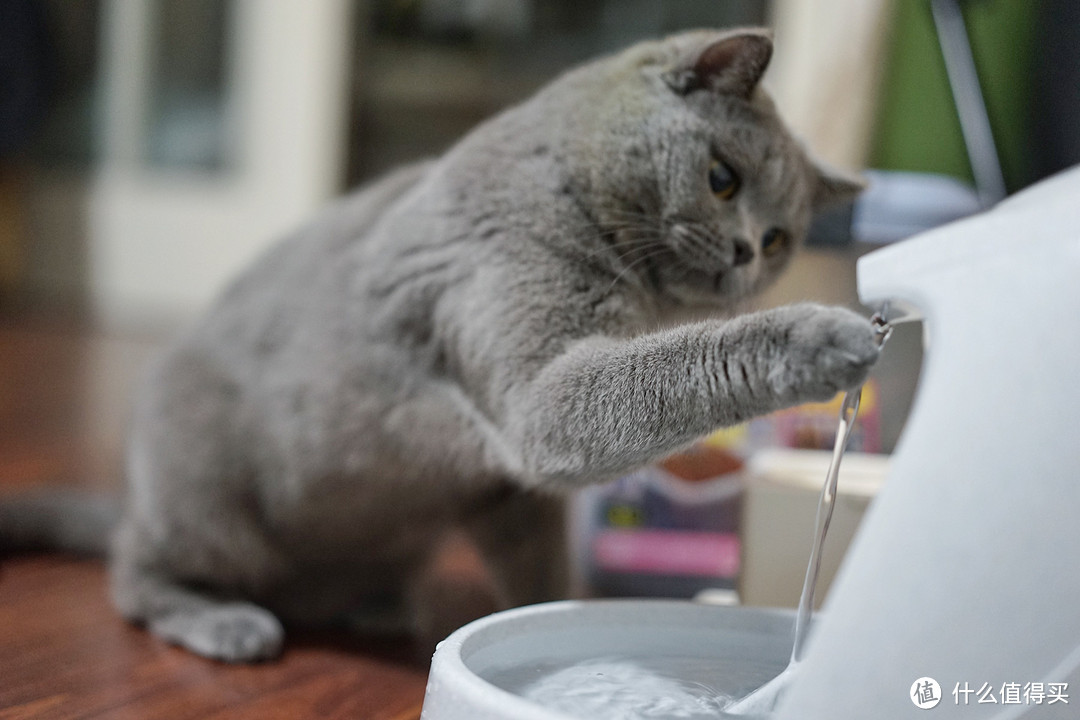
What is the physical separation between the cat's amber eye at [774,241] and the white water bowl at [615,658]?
1.45ft

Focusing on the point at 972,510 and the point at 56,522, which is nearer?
the point at 972,510

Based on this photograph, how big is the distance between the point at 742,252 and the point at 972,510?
52cm

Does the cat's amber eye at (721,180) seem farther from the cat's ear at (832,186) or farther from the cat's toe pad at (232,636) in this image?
the cat's toe pad at (232,636)

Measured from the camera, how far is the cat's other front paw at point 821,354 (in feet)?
2.29

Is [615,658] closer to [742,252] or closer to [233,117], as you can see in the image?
[742,252]

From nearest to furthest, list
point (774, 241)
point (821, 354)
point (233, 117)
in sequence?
point (821, 354) < point (774, 241) < point (233, 117)

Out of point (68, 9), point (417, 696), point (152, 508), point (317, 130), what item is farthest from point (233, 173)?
point (417, 696)

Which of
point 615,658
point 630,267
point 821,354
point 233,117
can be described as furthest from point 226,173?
point 821,354

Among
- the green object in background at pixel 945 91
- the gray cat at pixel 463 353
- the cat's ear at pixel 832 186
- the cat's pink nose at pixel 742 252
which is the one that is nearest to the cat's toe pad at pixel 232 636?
the gray cat at pixel 463 353

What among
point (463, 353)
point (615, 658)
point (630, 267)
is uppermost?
point (630, 267)

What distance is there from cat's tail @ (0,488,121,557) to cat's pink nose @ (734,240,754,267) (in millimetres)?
952

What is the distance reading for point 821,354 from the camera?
0.71 meters

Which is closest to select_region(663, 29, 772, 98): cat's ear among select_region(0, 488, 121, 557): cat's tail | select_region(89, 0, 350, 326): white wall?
select_region(0, 488, 121, 557): cat's tail

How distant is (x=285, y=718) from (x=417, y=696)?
15 centimetres
